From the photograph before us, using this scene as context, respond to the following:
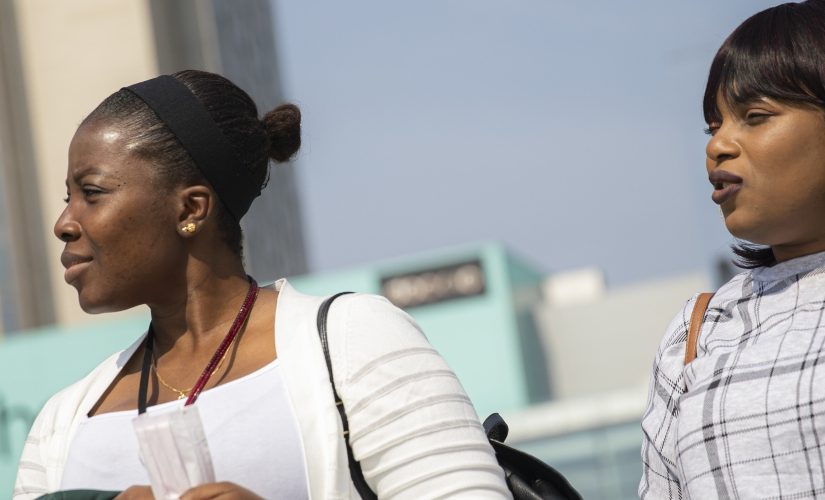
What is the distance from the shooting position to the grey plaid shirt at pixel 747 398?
200cm

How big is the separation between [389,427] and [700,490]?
50cm

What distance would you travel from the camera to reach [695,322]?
89.7 inches

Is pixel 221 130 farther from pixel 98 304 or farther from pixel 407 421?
pixel 407 421

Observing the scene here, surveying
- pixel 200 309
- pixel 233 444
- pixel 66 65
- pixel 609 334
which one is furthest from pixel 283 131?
pixel 609 334

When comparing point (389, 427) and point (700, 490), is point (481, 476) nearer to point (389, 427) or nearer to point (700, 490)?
point (389, 427)

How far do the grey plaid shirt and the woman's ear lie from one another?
848mm

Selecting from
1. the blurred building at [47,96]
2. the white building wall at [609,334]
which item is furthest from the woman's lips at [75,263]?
the white building wall at [609,334]

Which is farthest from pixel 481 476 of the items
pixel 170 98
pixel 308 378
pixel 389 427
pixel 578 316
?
pixel 578 316

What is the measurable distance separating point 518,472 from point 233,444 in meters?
0.49

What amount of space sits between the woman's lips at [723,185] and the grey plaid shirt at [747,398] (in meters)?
0.16

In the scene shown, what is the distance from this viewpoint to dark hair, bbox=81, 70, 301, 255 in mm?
2461

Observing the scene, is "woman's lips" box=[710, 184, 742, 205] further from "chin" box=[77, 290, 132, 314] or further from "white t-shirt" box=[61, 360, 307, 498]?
"chin" box=[77, 290, 132, 314]

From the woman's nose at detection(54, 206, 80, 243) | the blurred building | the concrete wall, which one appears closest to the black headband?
the woman's nose at detection(54, 206, 80, 243)

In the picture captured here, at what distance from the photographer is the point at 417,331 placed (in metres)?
2.36
